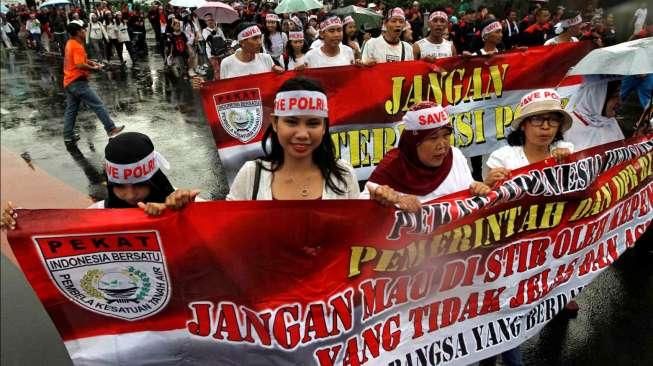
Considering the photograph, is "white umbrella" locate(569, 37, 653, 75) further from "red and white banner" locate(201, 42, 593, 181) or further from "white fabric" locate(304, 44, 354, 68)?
"white fabric" locate(304, 44, 354, 68)

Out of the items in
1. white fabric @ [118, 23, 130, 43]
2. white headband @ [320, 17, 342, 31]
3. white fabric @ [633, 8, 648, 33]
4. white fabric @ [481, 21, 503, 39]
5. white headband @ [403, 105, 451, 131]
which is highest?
white fabric @ [118, 23, 130, 43]

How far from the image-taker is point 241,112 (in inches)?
192

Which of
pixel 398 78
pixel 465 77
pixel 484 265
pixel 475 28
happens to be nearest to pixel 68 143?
pixel 398 78

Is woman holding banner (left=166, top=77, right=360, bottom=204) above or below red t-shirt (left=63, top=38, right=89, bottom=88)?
below

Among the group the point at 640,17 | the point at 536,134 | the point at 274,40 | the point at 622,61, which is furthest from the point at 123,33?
the point at 536,134

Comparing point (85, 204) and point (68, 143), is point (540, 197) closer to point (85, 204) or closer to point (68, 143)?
point (85, 204)

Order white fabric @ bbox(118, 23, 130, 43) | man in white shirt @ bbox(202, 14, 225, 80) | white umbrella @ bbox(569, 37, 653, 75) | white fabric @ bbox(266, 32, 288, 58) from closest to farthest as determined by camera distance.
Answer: white umbrella @ bbox(569, 37, 653, 75)
white fabric @ bbox(266, 32, 288, 58)
man in white shirt @ bbox(202, 14, 225, 80)
white fabric @ bbox(118, 23, 130, 43)

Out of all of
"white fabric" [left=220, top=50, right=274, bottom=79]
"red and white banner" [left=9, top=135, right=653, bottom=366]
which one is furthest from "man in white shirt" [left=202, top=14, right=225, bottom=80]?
"red and white banner" [left=9, top=135, right=653, bottom=366]

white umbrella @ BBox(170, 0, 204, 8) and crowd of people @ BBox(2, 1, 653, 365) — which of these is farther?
white umbrella @ BBox(170, 0, 204, 8)

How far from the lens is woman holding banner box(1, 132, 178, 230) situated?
2.38 metres

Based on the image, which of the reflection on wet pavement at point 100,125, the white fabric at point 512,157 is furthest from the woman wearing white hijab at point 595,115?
the reflection on wet pavement at point 100,125

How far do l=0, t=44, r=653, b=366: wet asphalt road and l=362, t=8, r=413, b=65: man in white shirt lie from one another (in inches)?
99.6

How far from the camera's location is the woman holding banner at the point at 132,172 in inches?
93.9

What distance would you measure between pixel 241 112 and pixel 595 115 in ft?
10.6
